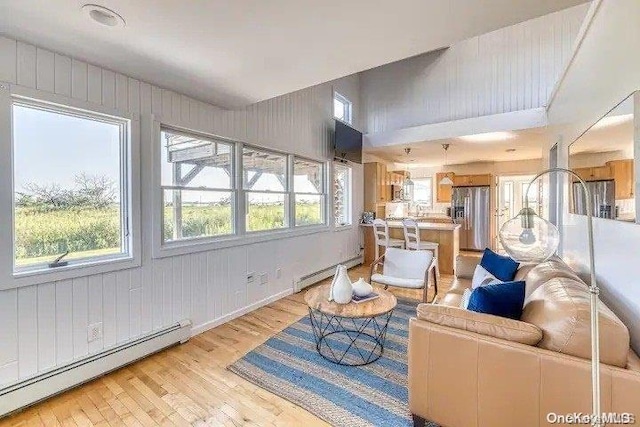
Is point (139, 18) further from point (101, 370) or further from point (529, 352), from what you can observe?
point (529, 352)

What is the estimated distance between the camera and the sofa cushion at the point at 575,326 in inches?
47.5

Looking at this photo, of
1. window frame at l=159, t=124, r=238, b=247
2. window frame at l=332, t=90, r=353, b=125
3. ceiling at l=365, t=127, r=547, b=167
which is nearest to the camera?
window frame at l=159, t=124, r=238, b=247

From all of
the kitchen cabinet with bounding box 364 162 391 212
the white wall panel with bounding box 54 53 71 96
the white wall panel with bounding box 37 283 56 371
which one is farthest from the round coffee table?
the kitchen cabinet with bounding box 364 162 391 212

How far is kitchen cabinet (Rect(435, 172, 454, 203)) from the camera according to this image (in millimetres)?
7808

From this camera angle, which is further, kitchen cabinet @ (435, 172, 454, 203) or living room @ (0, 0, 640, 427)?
kitchen cabinet @ (435, 172, 454, 203)

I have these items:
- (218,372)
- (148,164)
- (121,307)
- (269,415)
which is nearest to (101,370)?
(121,307)

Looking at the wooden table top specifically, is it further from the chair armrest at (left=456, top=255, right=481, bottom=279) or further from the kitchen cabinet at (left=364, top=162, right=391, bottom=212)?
the kitchen cabinet at (left=364, top=162, right=391, bottom=212)

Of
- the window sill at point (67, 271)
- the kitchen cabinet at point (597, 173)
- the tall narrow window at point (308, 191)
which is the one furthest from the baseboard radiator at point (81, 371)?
the kitchen cabinet at point (597, 173)

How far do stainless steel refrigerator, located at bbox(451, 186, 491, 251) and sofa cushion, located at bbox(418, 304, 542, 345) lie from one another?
6.40 m

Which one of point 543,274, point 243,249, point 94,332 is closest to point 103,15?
point 94,332

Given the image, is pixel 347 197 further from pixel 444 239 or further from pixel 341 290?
pixel 341 290

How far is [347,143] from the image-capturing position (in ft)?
17.0

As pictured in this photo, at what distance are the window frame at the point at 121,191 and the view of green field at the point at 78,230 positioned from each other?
0.06 m

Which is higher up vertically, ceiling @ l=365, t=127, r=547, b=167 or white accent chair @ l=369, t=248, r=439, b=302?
ceiling @ l=365, t=127, r=547, b=167
